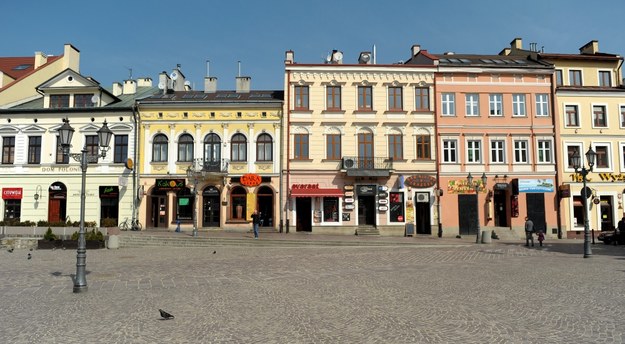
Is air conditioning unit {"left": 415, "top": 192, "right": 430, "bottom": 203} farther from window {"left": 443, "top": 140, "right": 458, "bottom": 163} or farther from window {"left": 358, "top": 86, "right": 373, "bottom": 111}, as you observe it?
window {"left": 358, "top": 86, "right": 373, "bottom": 111}

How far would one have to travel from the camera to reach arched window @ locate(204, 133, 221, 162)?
30892 millimetres

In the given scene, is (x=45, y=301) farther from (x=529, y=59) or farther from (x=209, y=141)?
(x=529, y=59)

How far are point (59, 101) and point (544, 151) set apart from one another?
35494mm

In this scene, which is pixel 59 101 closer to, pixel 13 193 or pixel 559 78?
pixel 13 193

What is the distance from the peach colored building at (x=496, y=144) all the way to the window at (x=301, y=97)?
30.8ft

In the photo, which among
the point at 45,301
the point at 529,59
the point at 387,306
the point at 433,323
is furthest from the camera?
the point at 529,59

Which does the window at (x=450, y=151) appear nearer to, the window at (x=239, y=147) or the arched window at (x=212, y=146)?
the window at (x=239, y=147)

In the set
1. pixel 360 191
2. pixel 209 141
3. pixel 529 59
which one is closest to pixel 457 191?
pixel 360 191

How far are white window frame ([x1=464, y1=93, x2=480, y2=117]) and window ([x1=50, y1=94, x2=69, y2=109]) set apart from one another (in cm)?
2913

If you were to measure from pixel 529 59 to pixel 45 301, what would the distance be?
35.0m

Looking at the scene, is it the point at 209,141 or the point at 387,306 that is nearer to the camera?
the point at 387,306

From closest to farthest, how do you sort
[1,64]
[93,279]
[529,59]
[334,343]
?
[334,343] → [93,279] → [529,59] → [1,64]

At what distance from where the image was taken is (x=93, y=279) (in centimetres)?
1230

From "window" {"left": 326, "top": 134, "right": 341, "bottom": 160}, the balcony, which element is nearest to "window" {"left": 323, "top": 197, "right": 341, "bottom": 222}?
the balcony
